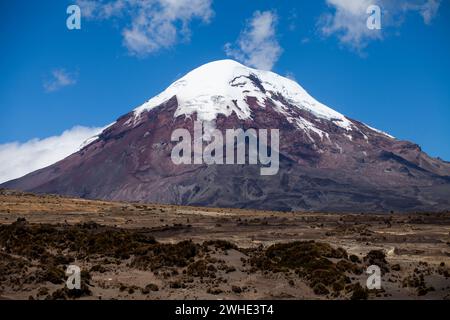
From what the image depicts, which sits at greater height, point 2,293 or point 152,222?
point 152,222

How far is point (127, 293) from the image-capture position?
36.9 metres

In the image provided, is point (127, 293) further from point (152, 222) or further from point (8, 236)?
point (152, 222)

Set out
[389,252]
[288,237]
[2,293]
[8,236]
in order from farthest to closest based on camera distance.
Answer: [288,237] → [389,252] → [8,236] → [2,293]

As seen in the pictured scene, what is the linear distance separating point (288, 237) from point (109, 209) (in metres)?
48.7

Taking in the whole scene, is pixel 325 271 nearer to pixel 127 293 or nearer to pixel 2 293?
pixel 127 293

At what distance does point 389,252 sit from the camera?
58.8 m
